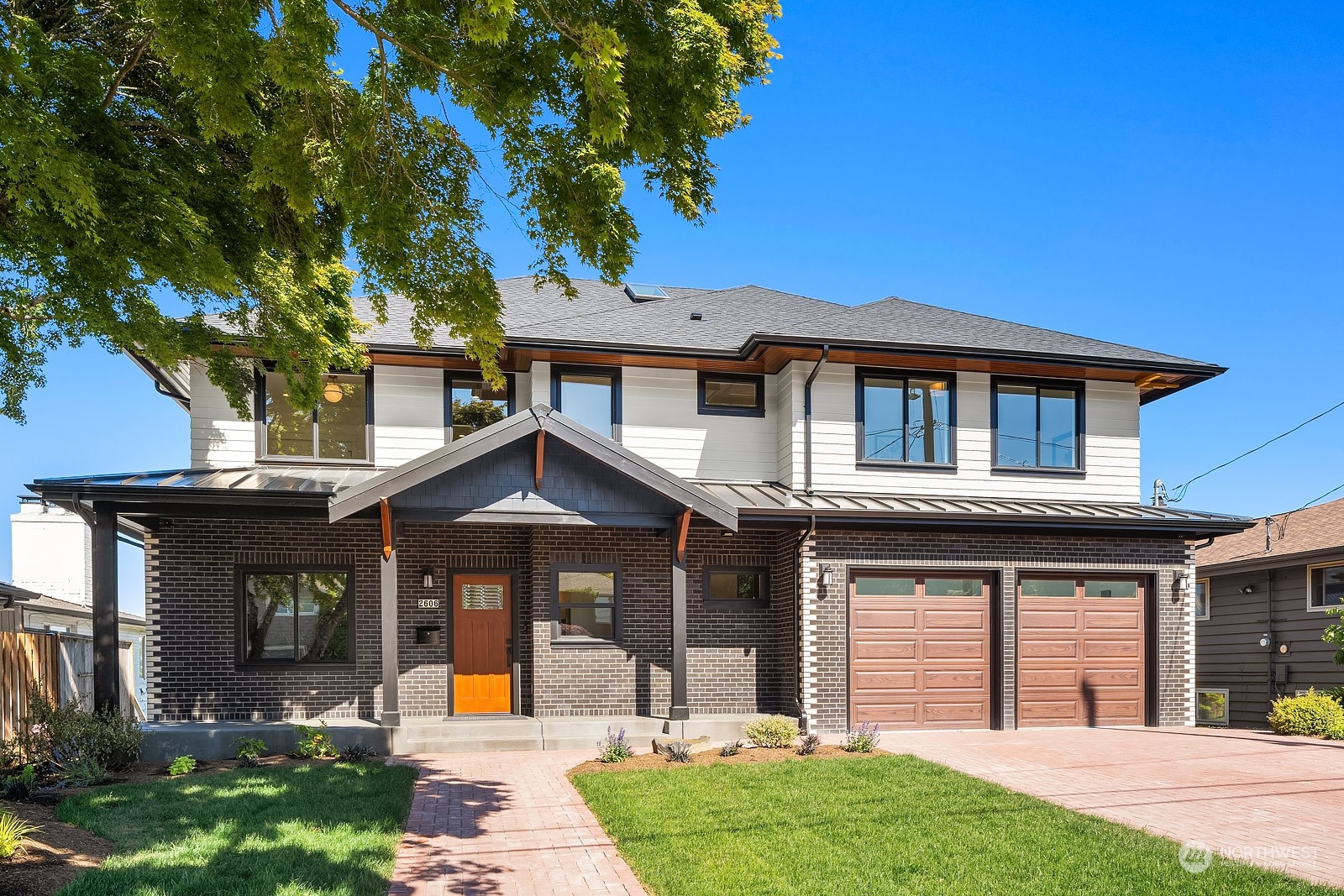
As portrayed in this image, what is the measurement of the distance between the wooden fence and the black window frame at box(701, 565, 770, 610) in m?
9.26

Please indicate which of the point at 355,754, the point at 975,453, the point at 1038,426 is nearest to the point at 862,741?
the point at 975,453

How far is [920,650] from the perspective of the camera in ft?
43.8

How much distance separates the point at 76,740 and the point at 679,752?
6.92 m

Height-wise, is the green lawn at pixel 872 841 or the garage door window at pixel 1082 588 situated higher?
the garage door window at pixel 1082 588

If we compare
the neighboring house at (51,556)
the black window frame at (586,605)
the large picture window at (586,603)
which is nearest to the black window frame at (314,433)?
the black window frame at (586,605)

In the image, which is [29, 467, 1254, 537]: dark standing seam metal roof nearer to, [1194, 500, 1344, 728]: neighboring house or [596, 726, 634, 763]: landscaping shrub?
[596, 726, 634, 763]: landscaping shrub

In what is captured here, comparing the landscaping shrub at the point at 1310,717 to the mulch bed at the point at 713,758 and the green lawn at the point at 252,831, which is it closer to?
the mulch bed at the point at 713,758

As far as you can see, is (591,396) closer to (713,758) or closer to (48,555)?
(713,758)

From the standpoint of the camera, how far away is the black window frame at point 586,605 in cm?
1316

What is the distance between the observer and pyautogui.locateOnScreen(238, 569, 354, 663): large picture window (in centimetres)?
1300

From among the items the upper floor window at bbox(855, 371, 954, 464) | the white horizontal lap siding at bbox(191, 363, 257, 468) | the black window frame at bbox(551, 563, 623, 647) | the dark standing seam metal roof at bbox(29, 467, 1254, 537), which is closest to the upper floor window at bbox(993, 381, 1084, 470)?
the dark standing seam metal roof at bbox(29, 467, 1254, 537)

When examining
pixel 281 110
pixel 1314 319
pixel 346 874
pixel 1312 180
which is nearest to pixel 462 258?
pixel 281 110

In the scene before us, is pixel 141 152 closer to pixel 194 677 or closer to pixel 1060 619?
pixel 194 677

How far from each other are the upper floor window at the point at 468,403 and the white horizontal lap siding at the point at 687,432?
2.16 metres
